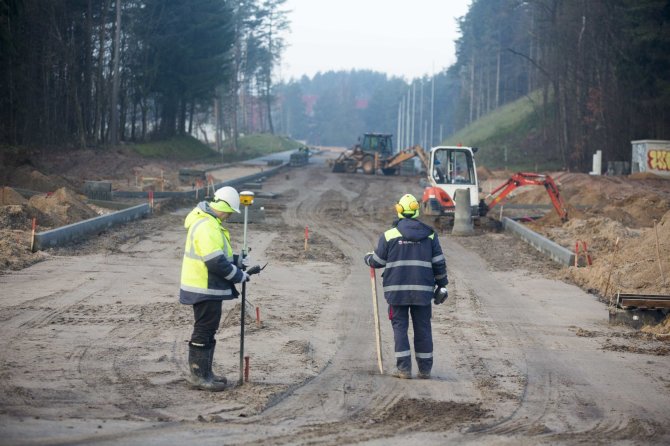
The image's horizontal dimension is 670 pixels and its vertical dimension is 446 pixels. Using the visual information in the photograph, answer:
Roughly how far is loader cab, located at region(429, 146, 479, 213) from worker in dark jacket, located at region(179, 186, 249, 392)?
18.7m

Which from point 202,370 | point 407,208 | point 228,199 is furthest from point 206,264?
point 407,208

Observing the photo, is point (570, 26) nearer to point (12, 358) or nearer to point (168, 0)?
point (168, 0)

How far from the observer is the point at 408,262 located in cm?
974

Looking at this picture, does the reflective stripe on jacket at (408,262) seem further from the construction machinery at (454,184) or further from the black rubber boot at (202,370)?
the construction machinery at (454,184)

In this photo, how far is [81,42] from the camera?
4931 centimetres

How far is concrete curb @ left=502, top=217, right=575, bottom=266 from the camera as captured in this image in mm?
19219

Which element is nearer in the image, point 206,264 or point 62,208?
point 206,264

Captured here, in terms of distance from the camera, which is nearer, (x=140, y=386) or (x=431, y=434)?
(x=431, y=434)

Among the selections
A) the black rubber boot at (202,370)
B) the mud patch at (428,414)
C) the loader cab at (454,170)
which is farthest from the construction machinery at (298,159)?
the mud patch at (428,414)

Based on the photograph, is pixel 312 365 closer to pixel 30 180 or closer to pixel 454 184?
pixel 454 184

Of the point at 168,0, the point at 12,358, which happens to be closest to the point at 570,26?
the point at 168,0

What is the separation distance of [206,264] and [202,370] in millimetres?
1034

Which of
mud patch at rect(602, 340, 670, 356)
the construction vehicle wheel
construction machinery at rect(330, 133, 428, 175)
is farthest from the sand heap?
the construction vehicle wheel

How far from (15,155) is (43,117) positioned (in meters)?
13.8
